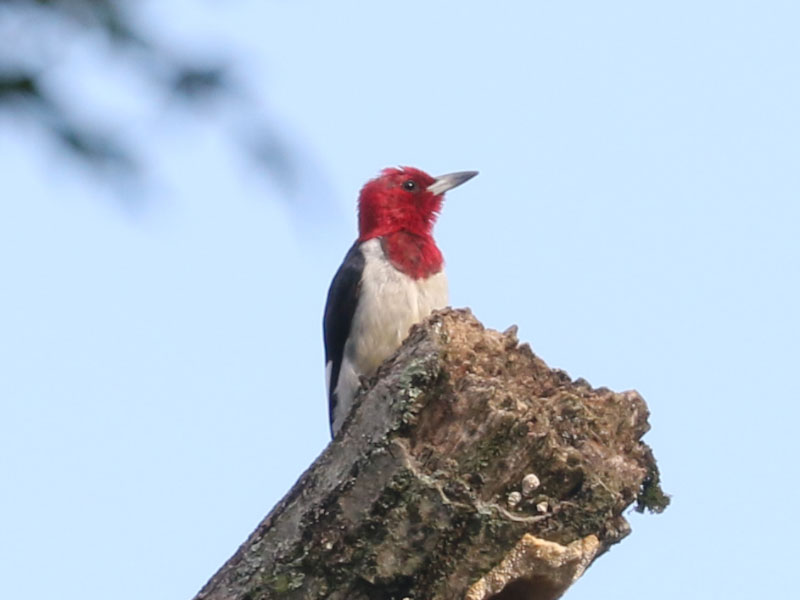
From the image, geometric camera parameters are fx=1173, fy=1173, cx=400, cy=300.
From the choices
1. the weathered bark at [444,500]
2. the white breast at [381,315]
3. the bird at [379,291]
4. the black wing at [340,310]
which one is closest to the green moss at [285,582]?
the weathered bark at [444,500]

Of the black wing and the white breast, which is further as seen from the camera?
the black wing

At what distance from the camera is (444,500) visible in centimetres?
304

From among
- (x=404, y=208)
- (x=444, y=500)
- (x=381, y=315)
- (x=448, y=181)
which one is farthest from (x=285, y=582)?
(x=448, y=181)

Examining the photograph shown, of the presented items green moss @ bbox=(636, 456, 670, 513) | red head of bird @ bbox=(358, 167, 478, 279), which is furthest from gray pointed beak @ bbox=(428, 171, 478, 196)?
green moss @ bbox=(636, 456, 670, 513)

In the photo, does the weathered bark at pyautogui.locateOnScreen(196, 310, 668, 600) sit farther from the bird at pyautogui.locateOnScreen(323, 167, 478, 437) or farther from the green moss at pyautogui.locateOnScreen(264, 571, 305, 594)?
the bird at pyautogui.locateOnScreen(323, 167, 478, 437)

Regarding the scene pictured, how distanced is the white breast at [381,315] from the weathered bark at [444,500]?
209 centimetres

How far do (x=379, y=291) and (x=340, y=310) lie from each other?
30 centimetres

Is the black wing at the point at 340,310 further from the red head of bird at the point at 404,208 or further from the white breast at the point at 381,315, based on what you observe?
the red head of bird at the point at 404,208

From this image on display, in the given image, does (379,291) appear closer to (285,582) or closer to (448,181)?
(448,181)

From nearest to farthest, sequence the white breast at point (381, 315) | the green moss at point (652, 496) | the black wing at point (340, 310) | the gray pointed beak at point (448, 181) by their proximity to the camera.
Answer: the green moss at point (652, 496)
the white breast at point (381, 315)
the black wing at point (340, 310)
the gray pointed beak at point (448, 181)

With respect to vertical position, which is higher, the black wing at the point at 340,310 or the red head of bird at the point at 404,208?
the red head of bird at the point at 404,208

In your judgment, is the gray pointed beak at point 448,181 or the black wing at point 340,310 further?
the gray pointed beak at point 448,181

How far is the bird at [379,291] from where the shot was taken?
5516 mm

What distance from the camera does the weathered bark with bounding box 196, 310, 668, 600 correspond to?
10.0 ft
